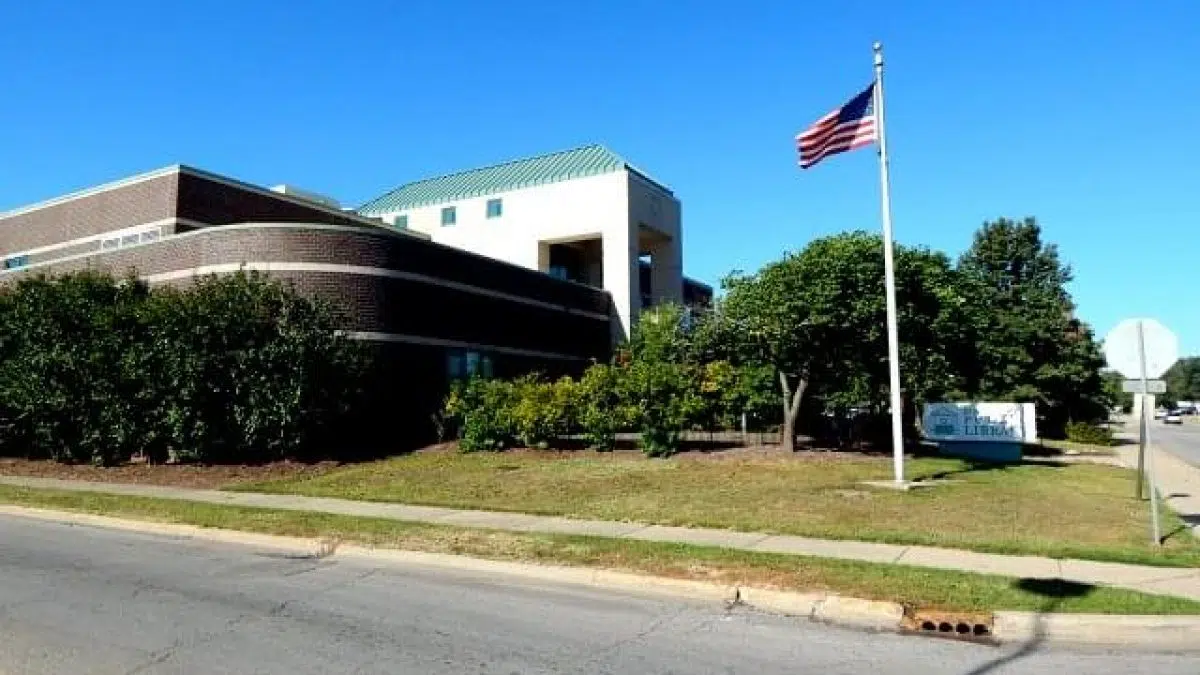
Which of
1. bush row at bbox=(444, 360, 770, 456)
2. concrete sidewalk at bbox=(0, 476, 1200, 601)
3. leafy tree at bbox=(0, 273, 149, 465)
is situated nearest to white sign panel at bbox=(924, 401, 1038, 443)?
bush row at bbox=(444, 360, 770, 456)

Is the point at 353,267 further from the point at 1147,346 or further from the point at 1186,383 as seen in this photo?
the point at 1186,383

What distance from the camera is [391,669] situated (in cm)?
636

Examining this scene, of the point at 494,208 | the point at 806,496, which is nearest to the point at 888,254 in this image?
the point at 806,496

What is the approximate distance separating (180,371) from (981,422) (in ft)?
66.2

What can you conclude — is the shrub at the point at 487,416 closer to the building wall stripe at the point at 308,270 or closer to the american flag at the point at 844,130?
the building wall stripe at the point at 308,270

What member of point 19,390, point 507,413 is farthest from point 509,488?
point 19,390

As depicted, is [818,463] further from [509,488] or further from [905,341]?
[509,488]

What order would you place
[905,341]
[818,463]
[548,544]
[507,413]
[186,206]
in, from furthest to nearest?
[186,206]
[507,413]
[905,341]
[818,463]
[548,544]

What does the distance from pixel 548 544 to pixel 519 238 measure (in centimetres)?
3265

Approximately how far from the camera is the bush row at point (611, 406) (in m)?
21.5

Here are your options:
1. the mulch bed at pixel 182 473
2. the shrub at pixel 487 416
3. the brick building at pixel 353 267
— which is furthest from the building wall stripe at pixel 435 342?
the mulch bed at pixel 182 473

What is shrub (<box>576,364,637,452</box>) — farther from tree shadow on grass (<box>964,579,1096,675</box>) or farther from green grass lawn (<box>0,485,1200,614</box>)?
tree shadow on grass (<box>964,579,1096,675</box>)

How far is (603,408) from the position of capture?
73.8 ft

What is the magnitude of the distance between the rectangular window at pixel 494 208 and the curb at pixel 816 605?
32.5 meters
